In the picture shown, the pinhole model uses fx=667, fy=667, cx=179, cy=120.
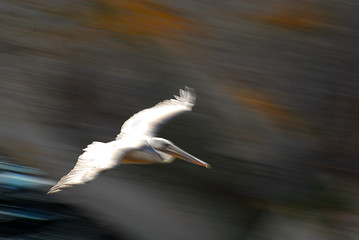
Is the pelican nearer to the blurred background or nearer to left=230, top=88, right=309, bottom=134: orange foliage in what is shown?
the blurred background

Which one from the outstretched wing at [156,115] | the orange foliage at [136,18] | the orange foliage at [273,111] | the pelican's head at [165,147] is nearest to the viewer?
the pelican's head at [165,147]

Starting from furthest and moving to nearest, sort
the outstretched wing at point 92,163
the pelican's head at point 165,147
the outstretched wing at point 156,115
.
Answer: the outstretched wing at point 156,115 → the pelican's head at point 165,147 → the outstretched wing at point 92,163

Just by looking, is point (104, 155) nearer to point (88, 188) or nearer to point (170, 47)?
point (88, 188)

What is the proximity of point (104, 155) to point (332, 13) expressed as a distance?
2652 mm

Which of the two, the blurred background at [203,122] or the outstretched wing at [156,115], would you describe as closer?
the outstretched wing at [156,115]

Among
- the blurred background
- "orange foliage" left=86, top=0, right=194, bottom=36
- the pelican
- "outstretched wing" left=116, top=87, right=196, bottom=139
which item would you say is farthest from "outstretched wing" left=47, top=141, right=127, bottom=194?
"orange foliage" left=86, top=0, right=194, bottom=36

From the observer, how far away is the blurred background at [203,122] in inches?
219

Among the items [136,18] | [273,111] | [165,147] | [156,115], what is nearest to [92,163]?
[165,147]

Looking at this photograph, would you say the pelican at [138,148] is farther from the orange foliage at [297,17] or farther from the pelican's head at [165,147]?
the orange foliage at [297,17]

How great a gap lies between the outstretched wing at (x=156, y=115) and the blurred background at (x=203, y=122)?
0.26 metres

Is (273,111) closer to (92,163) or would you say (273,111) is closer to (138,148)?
(138,148)

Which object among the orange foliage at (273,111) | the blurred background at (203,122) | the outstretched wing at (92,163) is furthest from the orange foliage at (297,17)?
the outstretched wing at (92,163)

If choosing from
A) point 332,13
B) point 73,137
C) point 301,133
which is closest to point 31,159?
point 73,137

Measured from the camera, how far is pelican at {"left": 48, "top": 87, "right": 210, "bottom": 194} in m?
3.94
